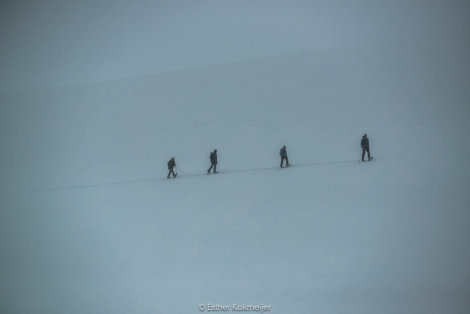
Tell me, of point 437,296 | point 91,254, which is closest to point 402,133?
point 437,296

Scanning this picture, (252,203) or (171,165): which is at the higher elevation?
(171,165)

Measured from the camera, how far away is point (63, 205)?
11.9 m

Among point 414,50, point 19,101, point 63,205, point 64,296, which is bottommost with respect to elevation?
point 64,296

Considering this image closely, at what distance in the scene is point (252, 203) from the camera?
33.4 feet

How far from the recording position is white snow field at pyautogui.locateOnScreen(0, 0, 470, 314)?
19.8 feet

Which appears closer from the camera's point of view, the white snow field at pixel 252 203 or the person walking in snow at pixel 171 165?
the white snow field at pixel 252 203

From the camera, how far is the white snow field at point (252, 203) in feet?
19.8

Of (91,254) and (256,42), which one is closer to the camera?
(91,254)

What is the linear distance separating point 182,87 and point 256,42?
11.9 m

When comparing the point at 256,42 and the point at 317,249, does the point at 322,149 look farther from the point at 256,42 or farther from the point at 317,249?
the point at 256,42

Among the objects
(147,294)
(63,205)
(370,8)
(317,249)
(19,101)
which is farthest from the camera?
(370,8)

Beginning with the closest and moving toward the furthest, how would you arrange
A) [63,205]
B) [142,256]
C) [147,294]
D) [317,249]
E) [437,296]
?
[437,296]
[147,294]
[317,249]
[142,256]
[63,205]

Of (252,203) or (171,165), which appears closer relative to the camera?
(252,203)

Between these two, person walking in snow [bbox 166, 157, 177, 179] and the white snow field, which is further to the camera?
person walking in snow [bbox 166, 157, 177, 179]
